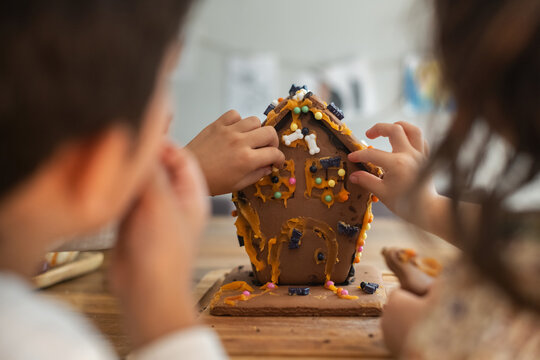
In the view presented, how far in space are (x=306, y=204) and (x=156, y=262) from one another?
532mm

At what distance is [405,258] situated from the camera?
32.9 inches

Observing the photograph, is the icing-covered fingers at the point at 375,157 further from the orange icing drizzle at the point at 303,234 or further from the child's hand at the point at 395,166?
the orange icing drizzle at the point at 303,234

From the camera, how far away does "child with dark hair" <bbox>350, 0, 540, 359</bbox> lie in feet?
1.88

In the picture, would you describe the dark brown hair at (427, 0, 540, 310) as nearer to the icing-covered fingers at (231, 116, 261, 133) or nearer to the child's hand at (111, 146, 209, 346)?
the child's hand at (111, 146, 209, 346)

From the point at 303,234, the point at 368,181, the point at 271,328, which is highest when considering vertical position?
the point at 368,181

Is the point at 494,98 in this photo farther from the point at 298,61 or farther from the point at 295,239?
the point at 298,61

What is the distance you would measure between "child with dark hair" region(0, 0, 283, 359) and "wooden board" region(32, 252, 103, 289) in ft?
2.24

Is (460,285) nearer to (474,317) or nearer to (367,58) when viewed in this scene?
(474,317)

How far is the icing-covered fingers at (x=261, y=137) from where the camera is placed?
1034 mm

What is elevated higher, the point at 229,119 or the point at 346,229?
the point at 229,119

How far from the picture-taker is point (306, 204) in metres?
1.07

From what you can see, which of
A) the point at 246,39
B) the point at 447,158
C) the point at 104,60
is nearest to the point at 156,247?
the point at 104,60

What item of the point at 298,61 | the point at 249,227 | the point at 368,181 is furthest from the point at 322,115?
the point at 298,61

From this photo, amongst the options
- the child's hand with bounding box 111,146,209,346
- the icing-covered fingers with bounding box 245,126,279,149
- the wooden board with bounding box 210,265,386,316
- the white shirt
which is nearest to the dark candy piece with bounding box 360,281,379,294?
the wooden board with bounding box 210,265,386,316
